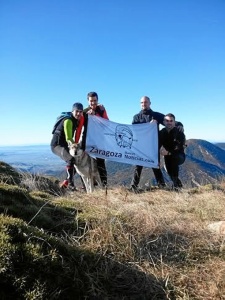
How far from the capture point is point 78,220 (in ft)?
21.1

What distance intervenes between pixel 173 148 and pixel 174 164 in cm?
61

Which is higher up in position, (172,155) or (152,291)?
(172,155)

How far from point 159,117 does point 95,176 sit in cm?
343

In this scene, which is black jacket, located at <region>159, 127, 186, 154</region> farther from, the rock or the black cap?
the rock

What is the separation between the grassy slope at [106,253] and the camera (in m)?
4.16

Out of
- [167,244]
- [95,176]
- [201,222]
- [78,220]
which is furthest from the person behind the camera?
[95,176]

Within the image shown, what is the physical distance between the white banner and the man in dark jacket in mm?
775

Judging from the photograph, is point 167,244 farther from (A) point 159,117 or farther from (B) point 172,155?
(A) point 159,117

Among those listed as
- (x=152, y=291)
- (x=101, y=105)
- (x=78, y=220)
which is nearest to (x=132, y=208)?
(x=78, y=220)

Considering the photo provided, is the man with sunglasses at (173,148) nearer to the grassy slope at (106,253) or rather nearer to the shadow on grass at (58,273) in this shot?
the grassy slope at (106,253)

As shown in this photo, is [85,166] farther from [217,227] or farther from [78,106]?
[217,227]

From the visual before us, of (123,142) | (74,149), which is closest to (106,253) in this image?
(74,149)

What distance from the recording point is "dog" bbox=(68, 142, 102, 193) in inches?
494

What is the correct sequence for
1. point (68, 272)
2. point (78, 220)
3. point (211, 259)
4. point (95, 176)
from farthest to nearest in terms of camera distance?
point (95, 176)
point (78, 220)
point (211, 259)
point (68, 272)
